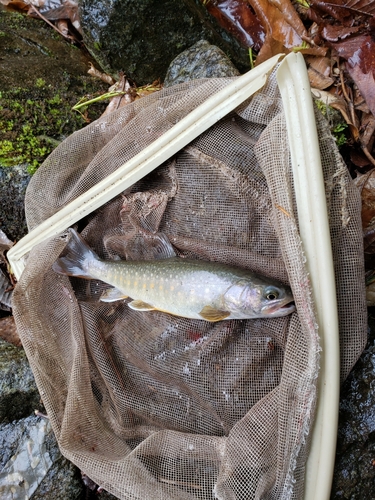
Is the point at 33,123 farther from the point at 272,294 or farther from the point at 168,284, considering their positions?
the point at 272,294

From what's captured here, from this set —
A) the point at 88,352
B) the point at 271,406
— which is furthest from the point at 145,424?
the point at 271,406

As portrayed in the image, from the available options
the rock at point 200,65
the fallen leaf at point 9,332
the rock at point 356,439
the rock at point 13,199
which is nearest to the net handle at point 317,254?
the rock at point 356,439

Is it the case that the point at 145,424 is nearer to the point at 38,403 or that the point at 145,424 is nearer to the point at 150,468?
the point at 150,468

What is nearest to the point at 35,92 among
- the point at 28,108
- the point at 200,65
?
the point at 28,108

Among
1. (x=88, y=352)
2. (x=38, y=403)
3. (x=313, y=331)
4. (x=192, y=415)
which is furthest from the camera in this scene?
(x=38, y=403)

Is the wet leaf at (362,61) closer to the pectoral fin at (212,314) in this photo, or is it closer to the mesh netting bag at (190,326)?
the mesh netting bag at (190,326)

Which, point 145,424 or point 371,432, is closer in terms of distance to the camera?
point 371,432
